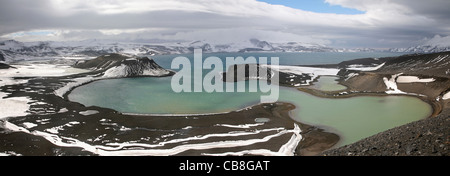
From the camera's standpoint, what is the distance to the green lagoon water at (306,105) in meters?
30.4

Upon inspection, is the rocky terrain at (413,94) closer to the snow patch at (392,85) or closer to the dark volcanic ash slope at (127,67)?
the snow patch at (392,85)

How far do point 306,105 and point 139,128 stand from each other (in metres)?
25.0

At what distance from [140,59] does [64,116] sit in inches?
2288

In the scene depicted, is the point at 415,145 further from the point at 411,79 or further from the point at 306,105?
the point at 411,79

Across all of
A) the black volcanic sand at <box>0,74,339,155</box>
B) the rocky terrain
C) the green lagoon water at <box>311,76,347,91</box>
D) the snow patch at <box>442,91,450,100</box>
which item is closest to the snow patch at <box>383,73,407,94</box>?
the rocky terrain

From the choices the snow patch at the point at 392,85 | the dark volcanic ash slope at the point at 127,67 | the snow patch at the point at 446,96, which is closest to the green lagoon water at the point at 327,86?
the snow patch at the point at 392,85

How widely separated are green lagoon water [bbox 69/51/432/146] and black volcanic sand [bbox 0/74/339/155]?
247 cm

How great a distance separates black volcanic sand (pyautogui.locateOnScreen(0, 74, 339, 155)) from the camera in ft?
76.6

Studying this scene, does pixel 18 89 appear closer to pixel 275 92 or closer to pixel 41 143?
pixel 41 143

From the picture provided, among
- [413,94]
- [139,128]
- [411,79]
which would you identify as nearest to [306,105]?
[413,94]

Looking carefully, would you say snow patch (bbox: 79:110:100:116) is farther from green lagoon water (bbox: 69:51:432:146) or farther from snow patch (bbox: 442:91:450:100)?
snow patch (bbox: 442:91:450:100)

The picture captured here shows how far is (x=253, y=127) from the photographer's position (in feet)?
96.4

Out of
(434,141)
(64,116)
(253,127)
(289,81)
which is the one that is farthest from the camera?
(289,81)
